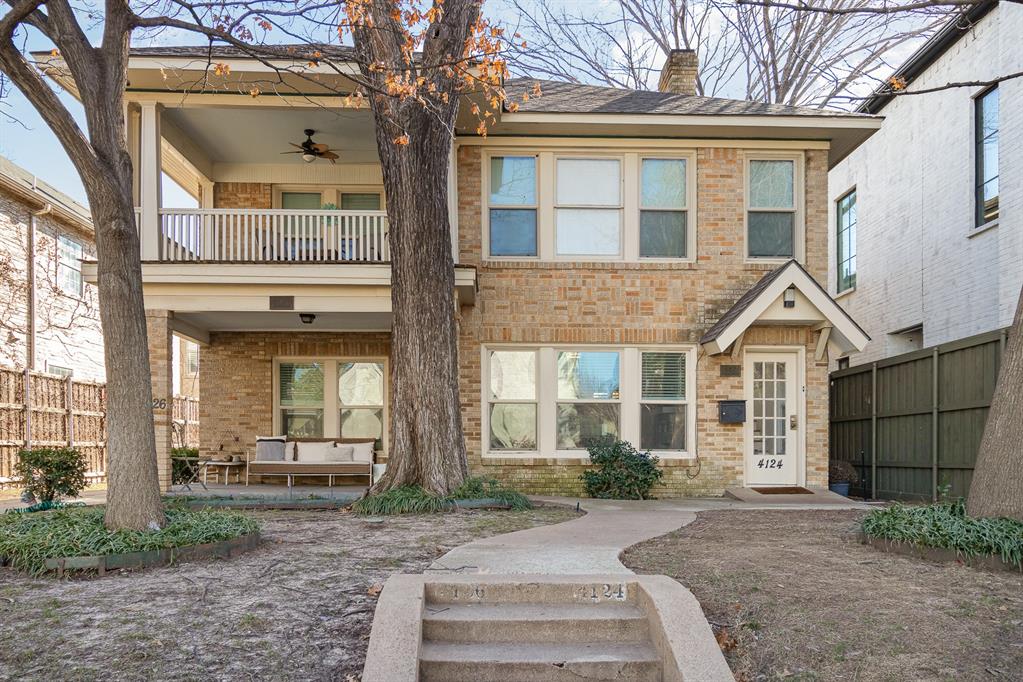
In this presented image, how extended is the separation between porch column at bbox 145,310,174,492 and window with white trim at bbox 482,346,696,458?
443 cm

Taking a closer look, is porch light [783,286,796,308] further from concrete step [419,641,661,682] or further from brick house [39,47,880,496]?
concrete step [419,641,661,682]

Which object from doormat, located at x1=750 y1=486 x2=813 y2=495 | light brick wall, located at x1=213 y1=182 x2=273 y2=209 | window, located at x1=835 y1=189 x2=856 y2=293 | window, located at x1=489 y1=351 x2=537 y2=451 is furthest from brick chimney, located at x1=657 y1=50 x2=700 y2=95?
light brick wall, located at x1=213 y1=182 x2=273 y2=209

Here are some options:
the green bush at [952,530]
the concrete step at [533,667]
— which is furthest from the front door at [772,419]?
the concrete step at [533,667]

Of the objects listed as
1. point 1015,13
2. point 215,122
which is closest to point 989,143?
point 1015,13

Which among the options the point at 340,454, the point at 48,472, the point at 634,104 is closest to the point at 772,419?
the point at 634,104

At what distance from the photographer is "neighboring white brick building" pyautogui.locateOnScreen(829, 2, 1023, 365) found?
11.9m

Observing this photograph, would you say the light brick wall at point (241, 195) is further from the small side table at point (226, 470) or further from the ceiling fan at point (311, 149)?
the small side table at point (226, 470)

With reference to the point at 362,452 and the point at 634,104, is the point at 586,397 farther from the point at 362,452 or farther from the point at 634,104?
the point at 634,104

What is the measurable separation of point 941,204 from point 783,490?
5.85 metres

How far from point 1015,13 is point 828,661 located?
11.0 metres

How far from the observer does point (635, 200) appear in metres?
12.7

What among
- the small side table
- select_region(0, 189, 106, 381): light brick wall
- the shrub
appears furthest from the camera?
select_region(0, 189, 106, 381): light brick wall

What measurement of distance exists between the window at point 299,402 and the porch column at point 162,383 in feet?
9.86

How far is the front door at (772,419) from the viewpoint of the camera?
12.6 metres
